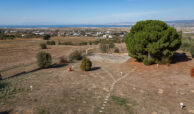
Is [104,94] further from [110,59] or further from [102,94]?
[110,59]

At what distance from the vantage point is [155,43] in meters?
13.9

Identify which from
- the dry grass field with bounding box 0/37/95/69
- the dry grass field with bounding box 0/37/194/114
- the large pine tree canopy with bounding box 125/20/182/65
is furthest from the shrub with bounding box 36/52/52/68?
the large pine tree canopy with bounding box 125/20/182/65

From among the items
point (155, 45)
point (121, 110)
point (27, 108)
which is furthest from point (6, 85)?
point (155, 45)

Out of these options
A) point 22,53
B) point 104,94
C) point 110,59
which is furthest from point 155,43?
point 22,53

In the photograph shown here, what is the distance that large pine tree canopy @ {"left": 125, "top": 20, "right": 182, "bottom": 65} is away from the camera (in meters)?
13.9

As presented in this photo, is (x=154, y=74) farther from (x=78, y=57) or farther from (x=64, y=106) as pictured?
(x=78, y=57)

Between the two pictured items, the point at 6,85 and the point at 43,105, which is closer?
the point at 43,105

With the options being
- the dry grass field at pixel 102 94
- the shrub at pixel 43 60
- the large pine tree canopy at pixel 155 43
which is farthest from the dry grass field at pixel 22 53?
the large pine tree canopy at pixel 155 43

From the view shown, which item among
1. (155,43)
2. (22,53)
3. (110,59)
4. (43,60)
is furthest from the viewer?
(22,53)

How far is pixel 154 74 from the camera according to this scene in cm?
1205

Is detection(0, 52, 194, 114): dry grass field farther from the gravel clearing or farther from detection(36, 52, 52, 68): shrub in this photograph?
the gravel clearing

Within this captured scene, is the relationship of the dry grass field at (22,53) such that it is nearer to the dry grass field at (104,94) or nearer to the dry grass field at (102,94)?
the dry grass field at (102,94)

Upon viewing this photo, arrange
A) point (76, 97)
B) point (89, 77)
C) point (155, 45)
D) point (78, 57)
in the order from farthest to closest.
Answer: point (78, 57) → point (155, 45) → point (89, 77) → point (76, 97)

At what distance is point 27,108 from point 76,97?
7.92 feet
